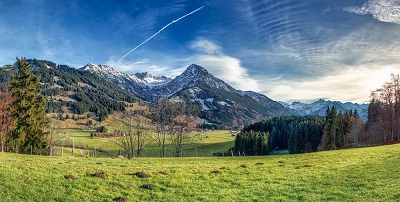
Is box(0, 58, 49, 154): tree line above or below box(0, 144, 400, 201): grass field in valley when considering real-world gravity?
above

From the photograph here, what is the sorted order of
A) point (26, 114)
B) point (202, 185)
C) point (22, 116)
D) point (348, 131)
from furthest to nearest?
point (348, 131)
point (26, 114)
point (22, 116)
point (202, 185)

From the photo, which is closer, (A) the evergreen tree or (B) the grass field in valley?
(B) the grass field in valley

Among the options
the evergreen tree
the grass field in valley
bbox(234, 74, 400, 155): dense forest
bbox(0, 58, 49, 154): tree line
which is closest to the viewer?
the grass field in valley

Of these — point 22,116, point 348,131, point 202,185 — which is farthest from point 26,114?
point 348,131

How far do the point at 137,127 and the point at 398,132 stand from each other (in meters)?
96.3

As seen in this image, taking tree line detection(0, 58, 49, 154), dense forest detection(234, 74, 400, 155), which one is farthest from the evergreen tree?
dense forest detection(234, 74, 400, 155)

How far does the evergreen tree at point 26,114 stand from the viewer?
69.6m

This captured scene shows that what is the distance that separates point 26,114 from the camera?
7038 cm

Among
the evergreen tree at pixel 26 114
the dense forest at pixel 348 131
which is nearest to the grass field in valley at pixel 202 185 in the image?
the evergreen tree at pixel 26 114

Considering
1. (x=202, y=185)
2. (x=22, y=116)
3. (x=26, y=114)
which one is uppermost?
(x=26, y=114)

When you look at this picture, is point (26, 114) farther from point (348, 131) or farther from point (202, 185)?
point (348, 131)

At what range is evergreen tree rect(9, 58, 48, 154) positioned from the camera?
69.6 m

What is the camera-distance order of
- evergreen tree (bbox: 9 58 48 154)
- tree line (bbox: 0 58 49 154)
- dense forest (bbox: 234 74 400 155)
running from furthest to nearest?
dense forest (bbox: 234 74 400 155), evergreen tree (bbox: 9 58 48 154), tree line (bbox: 0 58 49 154)

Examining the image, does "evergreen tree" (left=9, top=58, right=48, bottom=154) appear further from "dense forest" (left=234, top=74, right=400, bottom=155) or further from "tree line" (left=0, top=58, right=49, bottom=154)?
"dense forest" (left=234, top=74, right=400, bottom=155)
